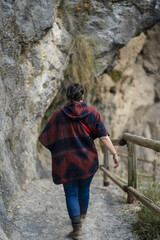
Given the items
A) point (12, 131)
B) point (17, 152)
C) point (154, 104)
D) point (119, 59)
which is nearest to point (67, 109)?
point (12, 131)

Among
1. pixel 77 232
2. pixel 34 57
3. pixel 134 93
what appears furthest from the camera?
pixel 134 93

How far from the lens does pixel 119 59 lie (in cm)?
831

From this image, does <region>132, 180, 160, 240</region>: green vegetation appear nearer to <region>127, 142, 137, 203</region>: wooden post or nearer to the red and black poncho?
<region>127, 142, 137, 203</region>: wooden post

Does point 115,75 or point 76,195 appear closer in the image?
point 76,195

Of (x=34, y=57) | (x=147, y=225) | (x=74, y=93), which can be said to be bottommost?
(x=147, y=225)

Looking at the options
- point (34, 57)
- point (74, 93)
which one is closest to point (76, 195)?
point (74, 93)

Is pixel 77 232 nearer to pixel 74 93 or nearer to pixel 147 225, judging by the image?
pixel 147 225

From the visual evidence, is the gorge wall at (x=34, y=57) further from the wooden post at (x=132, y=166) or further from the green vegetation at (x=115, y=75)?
the wooden post at (x=132, y=166)

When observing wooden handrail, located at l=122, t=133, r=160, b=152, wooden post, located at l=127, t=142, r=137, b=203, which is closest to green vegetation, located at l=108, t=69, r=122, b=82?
wooden handrail, located at l=122, t=133, r=160, b=152

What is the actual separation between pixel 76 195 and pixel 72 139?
0.55m

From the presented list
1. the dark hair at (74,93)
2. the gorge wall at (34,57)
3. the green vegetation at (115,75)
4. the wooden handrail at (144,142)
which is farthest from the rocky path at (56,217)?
the green vegetation at (115,75)

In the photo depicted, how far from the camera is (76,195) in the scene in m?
2.65

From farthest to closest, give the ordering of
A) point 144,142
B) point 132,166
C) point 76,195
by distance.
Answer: point 132,166 < point 144,142 < point 76,195

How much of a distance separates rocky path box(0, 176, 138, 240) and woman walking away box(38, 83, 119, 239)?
0.90 feet
